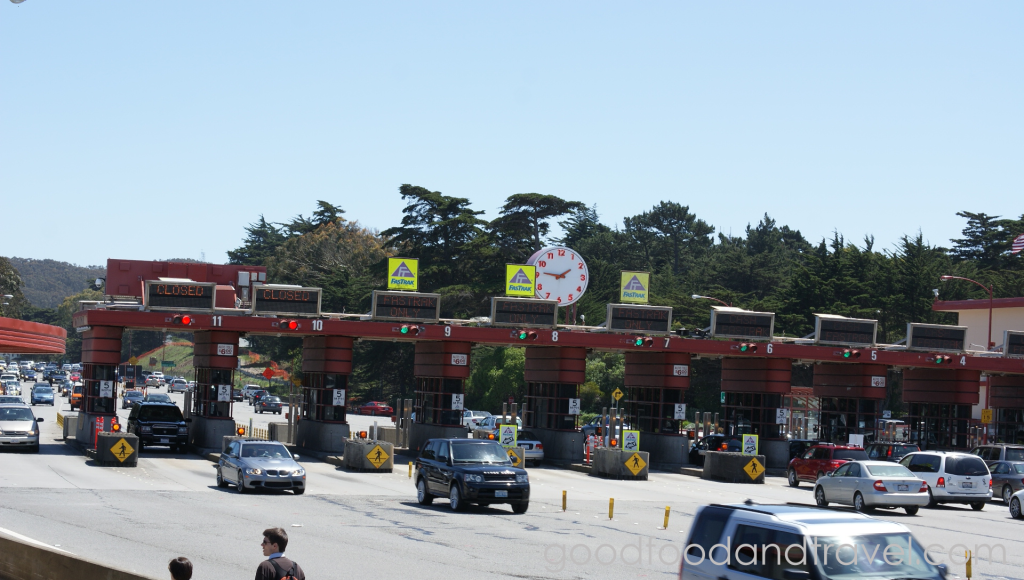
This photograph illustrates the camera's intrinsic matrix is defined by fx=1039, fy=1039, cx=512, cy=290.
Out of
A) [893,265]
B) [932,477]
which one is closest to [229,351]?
[932,477]

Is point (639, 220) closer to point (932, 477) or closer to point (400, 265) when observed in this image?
point (400, 265)

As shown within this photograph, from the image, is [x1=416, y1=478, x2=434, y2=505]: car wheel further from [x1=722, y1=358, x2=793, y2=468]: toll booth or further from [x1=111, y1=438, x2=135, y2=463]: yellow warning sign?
[x1=722, y1=358, x2=793, y2=468]: toll booth

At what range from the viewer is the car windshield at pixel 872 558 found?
9.05 m

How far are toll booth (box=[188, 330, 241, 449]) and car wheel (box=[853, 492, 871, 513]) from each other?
22955 millimetres

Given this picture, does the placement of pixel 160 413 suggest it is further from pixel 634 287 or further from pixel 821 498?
pixel 821 498

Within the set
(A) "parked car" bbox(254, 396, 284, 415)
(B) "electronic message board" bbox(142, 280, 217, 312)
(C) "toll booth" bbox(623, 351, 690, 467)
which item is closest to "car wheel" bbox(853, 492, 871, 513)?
(C) "toll booth" bbox(623, 351, 690, 467)

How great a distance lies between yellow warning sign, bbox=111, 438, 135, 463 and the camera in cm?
3189

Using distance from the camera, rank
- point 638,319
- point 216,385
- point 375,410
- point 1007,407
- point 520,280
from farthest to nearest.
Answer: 1. point 375,410
2. point 1007,407
3. point 520,280
4. point 638,319
5. point 216,385

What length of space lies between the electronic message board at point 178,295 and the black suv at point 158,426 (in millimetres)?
3909

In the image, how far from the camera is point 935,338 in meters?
44.4

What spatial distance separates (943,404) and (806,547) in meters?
42.0

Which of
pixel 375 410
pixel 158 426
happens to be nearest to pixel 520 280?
pixel 158 426

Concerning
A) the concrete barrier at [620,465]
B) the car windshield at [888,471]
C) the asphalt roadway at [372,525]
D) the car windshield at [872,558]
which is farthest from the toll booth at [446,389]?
the car windshield at [872,558]

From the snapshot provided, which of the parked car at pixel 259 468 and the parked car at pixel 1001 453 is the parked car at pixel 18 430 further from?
the parked car at pixel 1001 453
